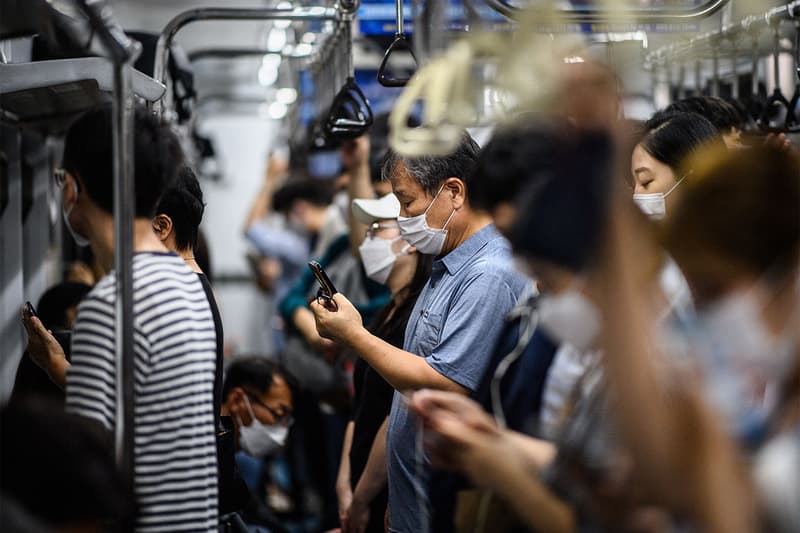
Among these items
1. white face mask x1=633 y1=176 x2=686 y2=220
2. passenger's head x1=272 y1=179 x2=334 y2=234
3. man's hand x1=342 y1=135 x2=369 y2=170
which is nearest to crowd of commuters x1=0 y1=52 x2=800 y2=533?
white face mask x1=633 y1=176 x2=686 y2=220

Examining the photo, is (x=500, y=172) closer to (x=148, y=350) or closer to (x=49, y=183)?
(x=148, y=350)

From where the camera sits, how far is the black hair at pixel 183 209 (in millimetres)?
2752

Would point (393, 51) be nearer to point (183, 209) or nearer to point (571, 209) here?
point (183, 209)

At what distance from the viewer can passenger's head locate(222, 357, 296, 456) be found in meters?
4.10

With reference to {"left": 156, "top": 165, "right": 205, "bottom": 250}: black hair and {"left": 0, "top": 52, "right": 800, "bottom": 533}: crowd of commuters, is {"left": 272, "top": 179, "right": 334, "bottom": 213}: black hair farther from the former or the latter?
{"left": 156, "top": 165, "right": 205, "bottom": 250}: black hair

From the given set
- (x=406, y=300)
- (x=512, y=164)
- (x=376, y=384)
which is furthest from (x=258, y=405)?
(x=512, y=164)

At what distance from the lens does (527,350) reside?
6.35 ft

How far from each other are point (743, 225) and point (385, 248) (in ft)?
7.70

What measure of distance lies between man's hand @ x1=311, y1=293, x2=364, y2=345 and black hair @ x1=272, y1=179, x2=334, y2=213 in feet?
14.8

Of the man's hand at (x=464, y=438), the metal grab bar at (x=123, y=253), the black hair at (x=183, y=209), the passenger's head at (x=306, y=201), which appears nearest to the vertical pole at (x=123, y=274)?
the metal grab bar at (x=123, y=253)

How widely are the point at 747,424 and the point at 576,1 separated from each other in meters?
4.45

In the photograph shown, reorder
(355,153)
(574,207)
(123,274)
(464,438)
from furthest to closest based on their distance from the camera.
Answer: (355,153) → (123,274) → (464,438) → (574,207)

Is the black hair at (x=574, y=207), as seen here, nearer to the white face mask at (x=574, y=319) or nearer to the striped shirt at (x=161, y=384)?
the white face mask at (x=574, y=319)

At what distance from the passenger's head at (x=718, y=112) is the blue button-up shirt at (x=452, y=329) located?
3.39 ft
